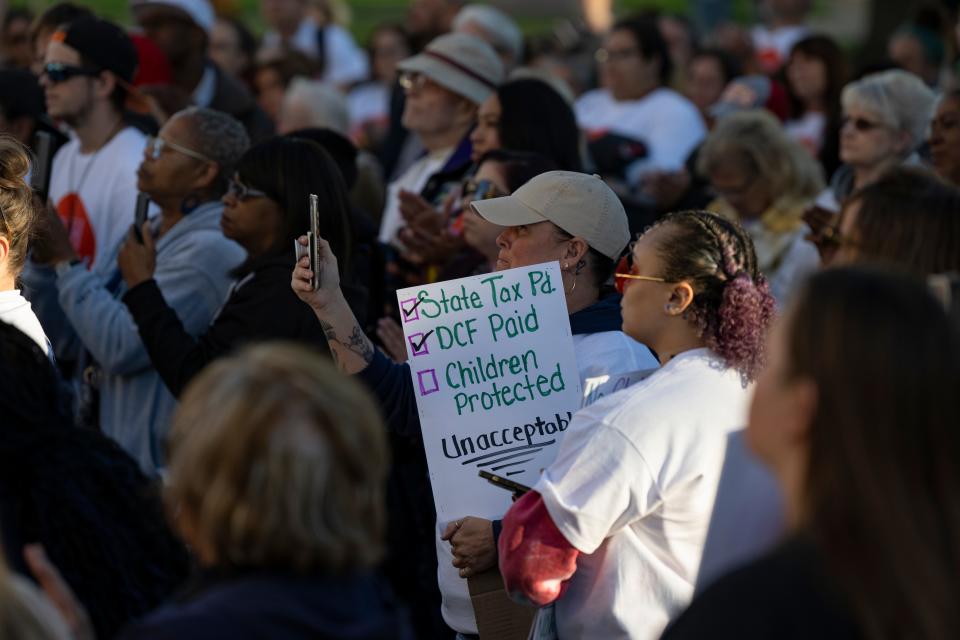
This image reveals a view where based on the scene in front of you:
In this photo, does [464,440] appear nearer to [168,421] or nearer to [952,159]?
[168,421]

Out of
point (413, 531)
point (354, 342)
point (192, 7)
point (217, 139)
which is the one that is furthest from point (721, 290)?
point (192, 7)

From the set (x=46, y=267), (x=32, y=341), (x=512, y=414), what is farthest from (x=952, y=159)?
(x=32, y=341)

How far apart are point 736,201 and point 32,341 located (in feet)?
15.6

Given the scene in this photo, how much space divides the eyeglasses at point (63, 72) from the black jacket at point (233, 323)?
163 centimetres

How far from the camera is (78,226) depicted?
5.88 m

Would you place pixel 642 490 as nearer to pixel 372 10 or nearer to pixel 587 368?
pixel 587 368

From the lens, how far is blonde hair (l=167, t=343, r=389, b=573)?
2.03 metres

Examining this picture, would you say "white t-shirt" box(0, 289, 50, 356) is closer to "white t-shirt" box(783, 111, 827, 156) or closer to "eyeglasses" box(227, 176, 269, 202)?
"eyeglasses" box(227, 176, 269, 202)

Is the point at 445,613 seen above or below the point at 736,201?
below

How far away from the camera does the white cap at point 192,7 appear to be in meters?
8.56

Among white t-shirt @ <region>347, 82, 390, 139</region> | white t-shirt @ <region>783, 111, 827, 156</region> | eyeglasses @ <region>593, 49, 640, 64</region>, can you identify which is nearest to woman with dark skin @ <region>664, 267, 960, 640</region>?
eyeglasses @ <region>593, 49, 640, 64</region>

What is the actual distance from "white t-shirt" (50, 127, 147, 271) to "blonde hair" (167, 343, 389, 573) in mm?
3803

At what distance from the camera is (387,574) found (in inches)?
235

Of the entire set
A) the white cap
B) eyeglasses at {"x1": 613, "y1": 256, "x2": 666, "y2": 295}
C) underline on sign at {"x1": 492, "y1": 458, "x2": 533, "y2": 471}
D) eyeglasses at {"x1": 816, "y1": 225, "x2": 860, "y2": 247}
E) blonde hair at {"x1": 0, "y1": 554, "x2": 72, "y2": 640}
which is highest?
the white cap
